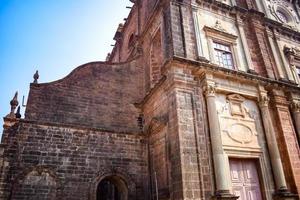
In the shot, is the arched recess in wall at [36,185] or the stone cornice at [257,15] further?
the stone cornice at [257,15]

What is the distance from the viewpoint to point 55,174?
905 cm

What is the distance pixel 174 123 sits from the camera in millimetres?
8680

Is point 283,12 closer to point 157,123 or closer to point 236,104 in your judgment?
point 236,104

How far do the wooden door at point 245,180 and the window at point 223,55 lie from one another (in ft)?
13.3

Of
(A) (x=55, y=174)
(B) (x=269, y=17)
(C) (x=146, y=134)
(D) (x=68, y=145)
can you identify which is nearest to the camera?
(A) (x=55, y=174)

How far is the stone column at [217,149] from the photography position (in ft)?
25.6

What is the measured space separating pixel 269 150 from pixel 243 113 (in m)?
1.61

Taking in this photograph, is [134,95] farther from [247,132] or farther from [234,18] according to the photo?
[234,18]

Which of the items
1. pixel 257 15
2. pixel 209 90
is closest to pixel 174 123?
pixel 209 90

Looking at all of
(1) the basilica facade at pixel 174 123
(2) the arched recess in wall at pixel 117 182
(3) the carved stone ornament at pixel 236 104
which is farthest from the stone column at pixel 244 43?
(2) the arched recess in wall at pixel 117 182

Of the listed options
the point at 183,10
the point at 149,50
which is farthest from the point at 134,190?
the point at 183,10

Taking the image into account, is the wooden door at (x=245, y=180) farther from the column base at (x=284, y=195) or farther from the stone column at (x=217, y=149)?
the stone column at (x=217, y=149)

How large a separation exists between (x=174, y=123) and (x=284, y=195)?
14.1 ft

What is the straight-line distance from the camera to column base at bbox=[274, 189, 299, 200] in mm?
8609
